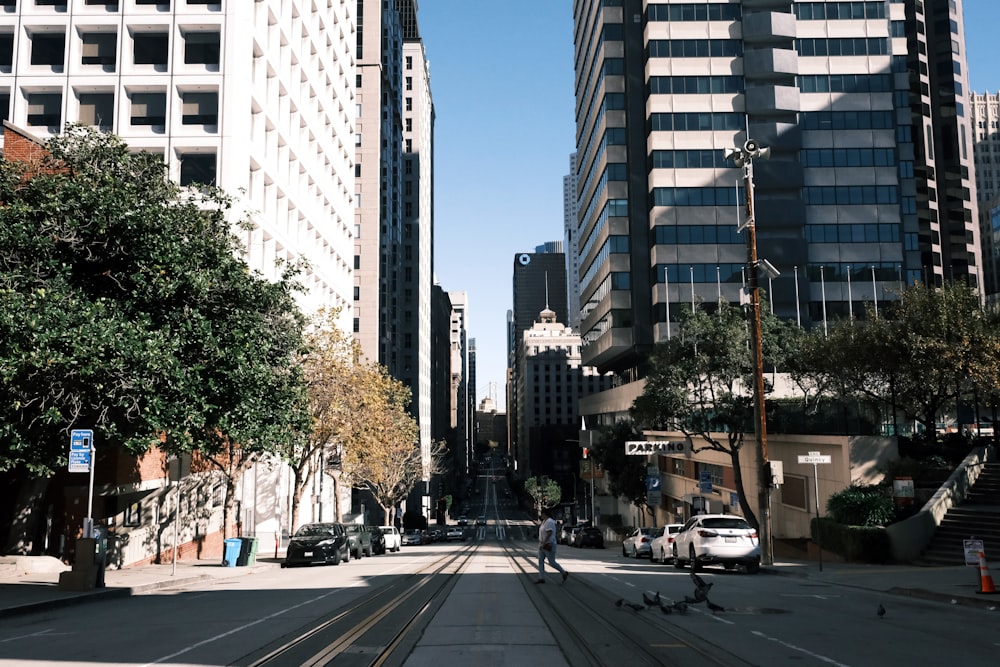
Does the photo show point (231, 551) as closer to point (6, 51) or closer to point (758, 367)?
point (758, 367)

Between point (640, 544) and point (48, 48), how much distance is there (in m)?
36.1

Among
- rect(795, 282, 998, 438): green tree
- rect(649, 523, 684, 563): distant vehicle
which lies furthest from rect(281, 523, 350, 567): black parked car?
rect(795, 282, 998, 438): green tree

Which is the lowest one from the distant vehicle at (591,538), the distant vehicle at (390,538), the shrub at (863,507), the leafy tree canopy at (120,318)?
the distant vehicle at (591,538)

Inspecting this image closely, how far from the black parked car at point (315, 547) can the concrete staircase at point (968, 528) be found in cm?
1989

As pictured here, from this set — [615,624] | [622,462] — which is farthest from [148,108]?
[622,462]

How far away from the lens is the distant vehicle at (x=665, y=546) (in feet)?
94.0

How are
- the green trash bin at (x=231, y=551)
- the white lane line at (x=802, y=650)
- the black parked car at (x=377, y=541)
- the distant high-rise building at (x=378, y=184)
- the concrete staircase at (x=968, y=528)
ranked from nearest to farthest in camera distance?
1. the white lane line at (x=802, y=650)
2. the concrete staircase at (x=968, y=528)
3. the green trash bin at (x=231, y=551)
4. the black parked car at (x=377, y=541)
5. the distant high-rise building at (x=378, y=184)

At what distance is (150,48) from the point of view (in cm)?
3838

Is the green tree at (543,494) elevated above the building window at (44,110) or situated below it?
below

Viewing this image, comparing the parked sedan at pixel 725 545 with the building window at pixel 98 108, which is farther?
the building window at pixel 98 108

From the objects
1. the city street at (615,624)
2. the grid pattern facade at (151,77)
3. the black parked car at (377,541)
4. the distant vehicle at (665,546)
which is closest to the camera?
the city street at (615,624)

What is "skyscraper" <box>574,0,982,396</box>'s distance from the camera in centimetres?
7100

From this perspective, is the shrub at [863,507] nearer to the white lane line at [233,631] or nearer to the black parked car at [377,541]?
the white lane line at [233,631]

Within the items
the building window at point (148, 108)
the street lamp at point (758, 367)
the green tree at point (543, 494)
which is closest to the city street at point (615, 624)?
the street lamp at point (758, 367)
